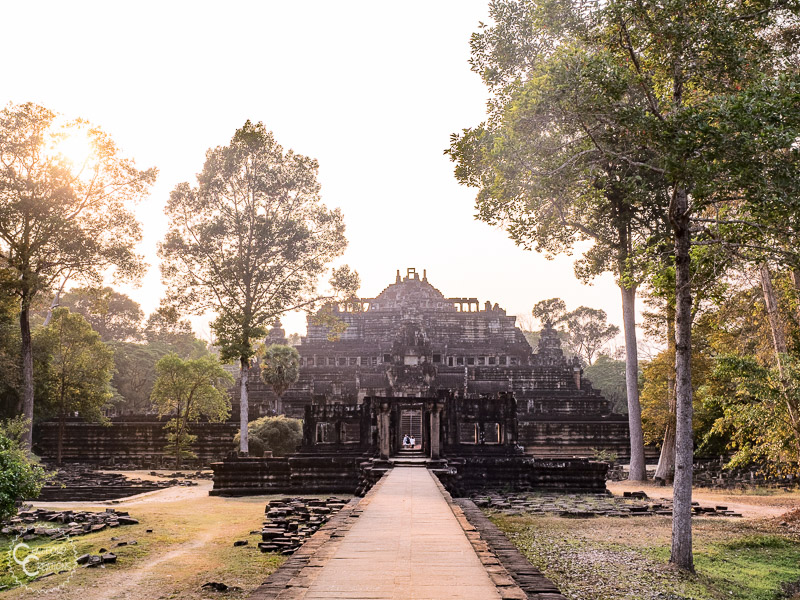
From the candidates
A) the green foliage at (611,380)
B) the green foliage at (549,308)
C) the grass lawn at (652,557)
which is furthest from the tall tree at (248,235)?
the green foliage at (549,308)

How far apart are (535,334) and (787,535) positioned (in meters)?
87.1

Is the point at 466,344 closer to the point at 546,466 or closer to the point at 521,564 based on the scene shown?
the point at 546,466

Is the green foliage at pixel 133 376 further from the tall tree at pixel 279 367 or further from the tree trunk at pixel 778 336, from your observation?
the tree trunk at pixel 778 336

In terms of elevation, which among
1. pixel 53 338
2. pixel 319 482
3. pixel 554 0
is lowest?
pixel 319 482

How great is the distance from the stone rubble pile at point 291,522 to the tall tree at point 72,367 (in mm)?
16932

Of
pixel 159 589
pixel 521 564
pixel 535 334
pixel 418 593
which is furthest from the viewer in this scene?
pixel 535 334

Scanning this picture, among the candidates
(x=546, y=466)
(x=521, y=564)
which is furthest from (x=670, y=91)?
(x=546, y=466)

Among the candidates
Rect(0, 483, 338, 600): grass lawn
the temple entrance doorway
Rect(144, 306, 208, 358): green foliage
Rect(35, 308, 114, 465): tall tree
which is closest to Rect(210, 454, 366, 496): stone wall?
Rect(0, 483, 338, 600): grass lawn

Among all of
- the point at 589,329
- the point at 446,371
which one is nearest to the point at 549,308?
the point at 589,329

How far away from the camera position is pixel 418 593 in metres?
6.16

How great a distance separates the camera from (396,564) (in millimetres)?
7406

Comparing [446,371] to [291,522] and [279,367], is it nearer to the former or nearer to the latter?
[279,367]

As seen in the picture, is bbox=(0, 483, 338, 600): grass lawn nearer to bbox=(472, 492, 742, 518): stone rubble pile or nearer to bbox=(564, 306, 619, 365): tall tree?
bbox=(472, 492, 742, 518): stone rubble pile

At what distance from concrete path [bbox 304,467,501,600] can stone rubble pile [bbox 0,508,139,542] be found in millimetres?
6608
